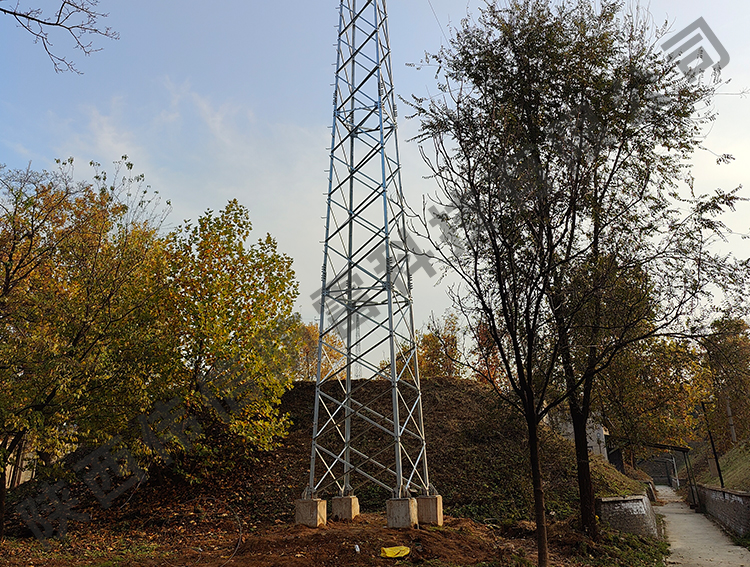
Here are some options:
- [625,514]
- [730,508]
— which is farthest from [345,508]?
[730,508]

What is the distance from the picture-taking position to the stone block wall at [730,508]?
1086 cm

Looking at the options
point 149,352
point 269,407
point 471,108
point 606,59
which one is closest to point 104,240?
point 149,352

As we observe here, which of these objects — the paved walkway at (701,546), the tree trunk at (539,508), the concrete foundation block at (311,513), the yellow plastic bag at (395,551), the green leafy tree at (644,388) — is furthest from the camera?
the green leafy tree at (644,388)

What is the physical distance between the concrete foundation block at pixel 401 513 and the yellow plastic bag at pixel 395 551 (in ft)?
2.57

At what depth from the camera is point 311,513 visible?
8.34 meters

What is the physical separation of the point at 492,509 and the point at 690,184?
25.7 feet

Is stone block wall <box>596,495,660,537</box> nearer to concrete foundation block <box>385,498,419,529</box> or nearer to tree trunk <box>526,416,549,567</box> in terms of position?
tree trunk <box>526,416,549,567</box>

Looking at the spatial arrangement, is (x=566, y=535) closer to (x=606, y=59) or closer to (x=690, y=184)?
(x=690, y=184)

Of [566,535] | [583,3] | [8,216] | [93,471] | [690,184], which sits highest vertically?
[583,3]

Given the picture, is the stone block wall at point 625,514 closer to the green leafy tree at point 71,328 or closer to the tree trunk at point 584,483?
the tree trunk at point 584,483

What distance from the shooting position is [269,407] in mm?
12422

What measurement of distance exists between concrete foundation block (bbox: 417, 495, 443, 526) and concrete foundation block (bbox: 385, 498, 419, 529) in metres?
0.86

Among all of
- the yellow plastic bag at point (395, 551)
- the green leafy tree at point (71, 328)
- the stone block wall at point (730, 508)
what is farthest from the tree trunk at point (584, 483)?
the green leafy tree at point (71, 328)

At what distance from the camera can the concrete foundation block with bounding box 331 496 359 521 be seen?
8.89 meters
